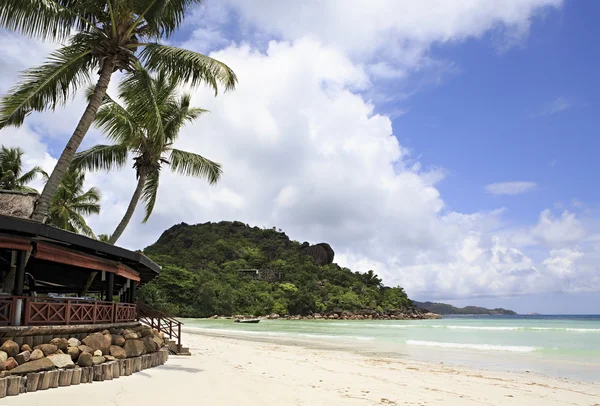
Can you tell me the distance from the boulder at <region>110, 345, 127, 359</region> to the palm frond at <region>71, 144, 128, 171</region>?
32.0 ft

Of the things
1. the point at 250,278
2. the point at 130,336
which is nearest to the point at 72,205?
the point at 130,336

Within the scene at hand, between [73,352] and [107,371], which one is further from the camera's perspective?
[107,371]

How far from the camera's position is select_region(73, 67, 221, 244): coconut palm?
482 inches

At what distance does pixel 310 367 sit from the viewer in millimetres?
12688

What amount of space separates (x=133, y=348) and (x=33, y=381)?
2.55 metres

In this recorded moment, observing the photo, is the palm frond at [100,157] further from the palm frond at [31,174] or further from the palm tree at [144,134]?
the palm frond at [31,174]

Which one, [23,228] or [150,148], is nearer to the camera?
[23,228]

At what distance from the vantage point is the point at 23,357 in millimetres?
6781

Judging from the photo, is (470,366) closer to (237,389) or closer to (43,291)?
(237,389)

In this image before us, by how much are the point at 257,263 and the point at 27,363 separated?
78294 millimetres

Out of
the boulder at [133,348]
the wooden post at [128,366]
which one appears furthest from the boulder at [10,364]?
the boulder at [133,348]

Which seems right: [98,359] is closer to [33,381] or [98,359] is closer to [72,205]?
[33,381]

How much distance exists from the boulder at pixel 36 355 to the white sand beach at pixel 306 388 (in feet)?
2.06

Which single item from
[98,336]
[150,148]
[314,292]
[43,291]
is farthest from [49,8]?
[314,292]
